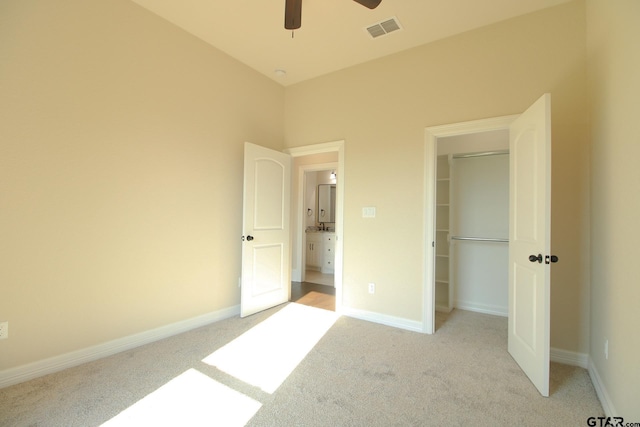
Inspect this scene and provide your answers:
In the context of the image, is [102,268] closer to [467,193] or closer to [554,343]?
[554,343]

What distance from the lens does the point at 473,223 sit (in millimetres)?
3576

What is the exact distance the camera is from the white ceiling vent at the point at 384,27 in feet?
8.39

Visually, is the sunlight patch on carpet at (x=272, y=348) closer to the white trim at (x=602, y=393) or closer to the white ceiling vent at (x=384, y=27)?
the white trim at (x=602, y=393)

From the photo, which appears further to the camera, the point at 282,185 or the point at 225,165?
the point at 282,185

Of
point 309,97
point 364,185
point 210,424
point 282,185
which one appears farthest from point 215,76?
point 210,424

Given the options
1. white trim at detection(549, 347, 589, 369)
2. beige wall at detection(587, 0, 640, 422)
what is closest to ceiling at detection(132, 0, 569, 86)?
beige wall at detection(587, 0, 640, 422)

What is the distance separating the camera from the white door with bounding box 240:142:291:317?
318 cm

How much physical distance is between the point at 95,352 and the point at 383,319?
2.65 meters

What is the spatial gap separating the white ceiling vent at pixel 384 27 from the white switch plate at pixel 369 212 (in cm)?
178

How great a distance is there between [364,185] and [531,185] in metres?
1.61

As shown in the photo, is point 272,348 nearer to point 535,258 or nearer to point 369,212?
point 369,212

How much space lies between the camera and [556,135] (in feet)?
7.43

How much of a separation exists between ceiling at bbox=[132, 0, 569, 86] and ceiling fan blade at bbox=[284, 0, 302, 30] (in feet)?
1.56

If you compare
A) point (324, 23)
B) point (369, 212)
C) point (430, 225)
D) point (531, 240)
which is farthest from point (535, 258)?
point (324, 23)
